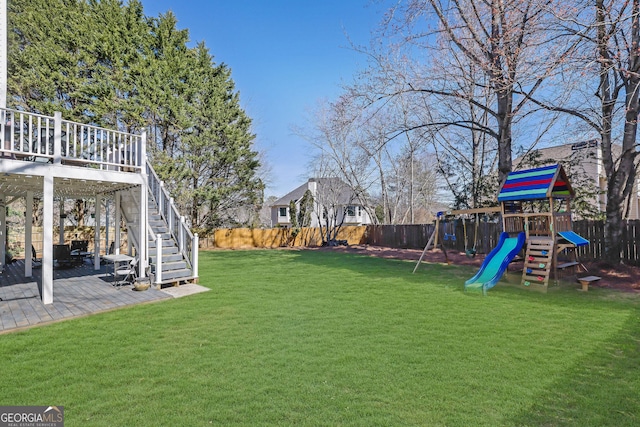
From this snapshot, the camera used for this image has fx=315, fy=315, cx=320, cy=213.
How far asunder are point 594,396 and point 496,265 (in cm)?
479

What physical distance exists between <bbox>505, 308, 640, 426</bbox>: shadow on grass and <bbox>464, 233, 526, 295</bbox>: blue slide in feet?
10.5

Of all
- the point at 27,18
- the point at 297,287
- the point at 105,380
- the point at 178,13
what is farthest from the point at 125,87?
the point at 105,380

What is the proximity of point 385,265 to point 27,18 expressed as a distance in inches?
847

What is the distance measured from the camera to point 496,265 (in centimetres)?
715

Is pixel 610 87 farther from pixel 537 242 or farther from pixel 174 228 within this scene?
pixel 174 228

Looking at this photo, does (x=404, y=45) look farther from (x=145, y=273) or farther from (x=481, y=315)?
(x=145, y=273)

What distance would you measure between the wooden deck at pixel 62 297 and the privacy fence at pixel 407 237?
1007cm

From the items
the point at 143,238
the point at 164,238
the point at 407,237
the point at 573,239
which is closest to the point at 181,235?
the point at 164,238

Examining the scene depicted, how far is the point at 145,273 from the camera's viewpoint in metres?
7.38

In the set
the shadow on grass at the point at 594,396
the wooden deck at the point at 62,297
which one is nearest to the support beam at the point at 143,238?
the wooden deck at the point at 62,297

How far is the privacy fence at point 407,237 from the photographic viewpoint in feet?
32.0

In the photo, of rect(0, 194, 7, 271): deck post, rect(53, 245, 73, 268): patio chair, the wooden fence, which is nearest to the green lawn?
the wooden fence

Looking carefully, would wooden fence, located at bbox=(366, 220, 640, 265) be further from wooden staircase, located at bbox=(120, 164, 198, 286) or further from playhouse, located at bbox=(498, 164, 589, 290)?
wooden staircase, located at bbox=(120, 164, 198, 286)

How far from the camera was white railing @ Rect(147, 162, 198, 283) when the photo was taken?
7.48 meters
